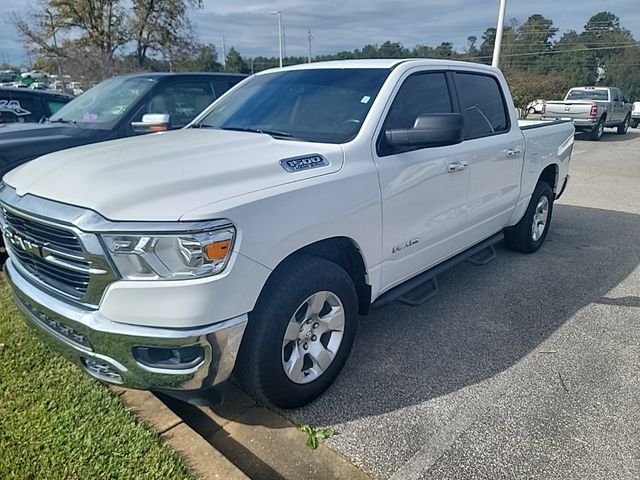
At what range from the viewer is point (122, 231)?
1.89 metres

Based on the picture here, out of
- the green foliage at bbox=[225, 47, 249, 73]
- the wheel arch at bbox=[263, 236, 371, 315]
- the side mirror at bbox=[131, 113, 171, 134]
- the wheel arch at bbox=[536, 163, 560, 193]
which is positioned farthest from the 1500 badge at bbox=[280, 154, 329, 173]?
the green foliage at bbox=[225, 47, 249, 73]

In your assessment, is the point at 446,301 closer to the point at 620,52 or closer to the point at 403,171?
the point at 403,171

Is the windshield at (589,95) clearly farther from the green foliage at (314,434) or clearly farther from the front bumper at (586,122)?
the green foliage at (314,434)

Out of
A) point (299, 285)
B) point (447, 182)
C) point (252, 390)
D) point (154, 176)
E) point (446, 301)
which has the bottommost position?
point (446, 301)

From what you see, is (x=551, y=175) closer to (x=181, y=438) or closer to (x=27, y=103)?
(x=181, y=438)

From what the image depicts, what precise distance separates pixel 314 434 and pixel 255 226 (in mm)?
1180

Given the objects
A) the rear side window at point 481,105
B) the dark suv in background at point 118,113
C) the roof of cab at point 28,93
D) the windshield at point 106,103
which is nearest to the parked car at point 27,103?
the roof of cab at point 28,93

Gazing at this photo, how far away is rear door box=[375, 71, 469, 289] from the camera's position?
285 cm

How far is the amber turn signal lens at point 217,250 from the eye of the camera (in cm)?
194

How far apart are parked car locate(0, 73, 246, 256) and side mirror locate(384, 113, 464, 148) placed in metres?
2.57

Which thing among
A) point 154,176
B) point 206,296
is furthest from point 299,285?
point 154,176

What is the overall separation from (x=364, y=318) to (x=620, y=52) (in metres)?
74.3

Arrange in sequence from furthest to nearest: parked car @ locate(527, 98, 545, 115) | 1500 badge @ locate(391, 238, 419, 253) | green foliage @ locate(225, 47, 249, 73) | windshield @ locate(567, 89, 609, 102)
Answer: green foliage @ locate(225, 47, 249, 73)
parked car @ locate(527, 98, 545, 115)
windshield @ locate(567, 89, 609, 102)
1500 badge @ locate(391, 238, 419, 253)

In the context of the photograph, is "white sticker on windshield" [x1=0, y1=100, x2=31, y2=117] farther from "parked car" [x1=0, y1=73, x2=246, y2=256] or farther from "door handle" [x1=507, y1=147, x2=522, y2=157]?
"door handle" [x1=507, y1=147, x2=522, y2=157]
